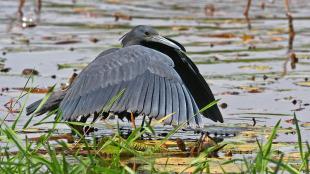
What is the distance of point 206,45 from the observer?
1095cm

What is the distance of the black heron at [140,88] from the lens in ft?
18.6

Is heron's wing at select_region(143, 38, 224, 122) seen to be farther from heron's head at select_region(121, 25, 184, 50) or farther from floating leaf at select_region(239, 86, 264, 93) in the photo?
floating leaf at select_region(239, 86, 264, 93)

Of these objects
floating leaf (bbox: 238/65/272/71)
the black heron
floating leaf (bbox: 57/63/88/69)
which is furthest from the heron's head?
floating leaf (bbox: 238/65/272/71)

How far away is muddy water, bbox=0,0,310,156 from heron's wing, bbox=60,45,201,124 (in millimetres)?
336

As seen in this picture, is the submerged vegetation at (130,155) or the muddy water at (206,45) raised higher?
the muddy water at (206,45)

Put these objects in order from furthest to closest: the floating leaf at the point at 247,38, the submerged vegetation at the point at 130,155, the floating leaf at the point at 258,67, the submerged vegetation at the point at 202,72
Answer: the floating leaf at the point at 247,38 < the floating leaf at the point at 258,67 < the submerged vegetation at the point at 202,72 < the submerged vegetation at the point at 130,155

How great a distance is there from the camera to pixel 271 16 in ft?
44.0

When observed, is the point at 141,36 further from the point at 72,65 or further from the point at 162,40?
the point at 72,65

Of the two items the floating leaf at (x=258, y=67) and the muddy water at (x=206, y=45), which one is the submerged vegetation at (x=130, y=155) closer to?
the muddy water at (x=206, y=45)

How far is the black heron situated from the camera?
568cm

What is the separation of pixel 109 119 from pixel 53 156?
10.2ft

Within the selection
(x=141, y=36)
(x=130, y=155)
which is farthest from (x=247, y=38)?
(x=130, y=155)

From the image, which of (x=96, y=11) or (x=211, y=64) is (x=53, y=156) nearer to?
(x=211, y=64)

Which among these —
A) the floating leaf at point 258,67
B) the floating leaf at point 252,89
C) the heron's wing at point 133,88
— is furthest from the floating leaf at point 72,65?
the heron's wing at point 133,88
